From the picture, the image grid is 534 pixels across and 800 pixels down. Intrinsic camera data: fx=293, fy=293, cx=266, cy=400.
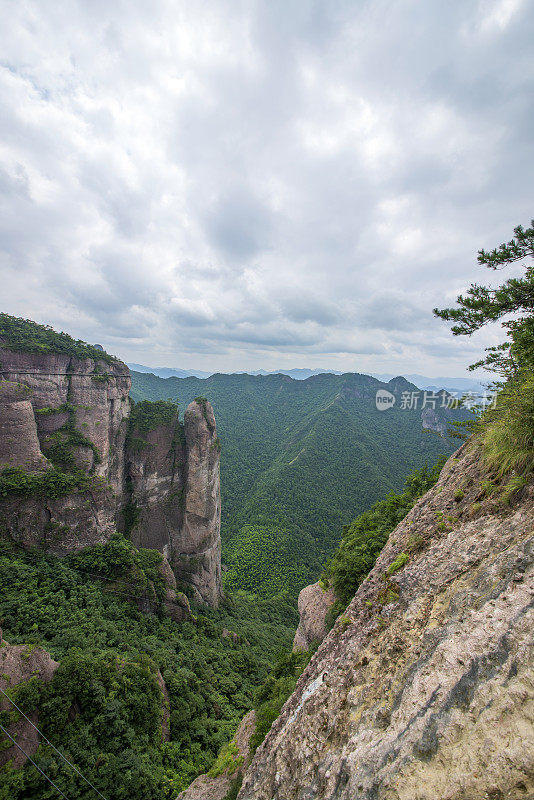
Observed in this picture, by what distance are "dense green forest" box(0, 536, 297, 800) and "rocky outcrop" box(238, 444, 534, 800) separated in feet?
27.8

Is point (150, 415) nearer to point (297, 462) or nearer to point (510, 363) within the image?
point (510, 363)

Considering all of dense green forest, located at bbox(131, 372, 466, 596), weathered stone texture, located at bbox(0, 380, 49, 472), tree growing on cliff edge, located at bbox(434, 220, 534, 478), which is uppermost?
tree growing on cliff edge, located at bbox(434, 220, 534, 478)

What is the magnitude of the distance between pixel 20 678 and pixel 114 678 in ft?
10.9

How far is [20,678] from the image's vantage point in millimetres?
10047

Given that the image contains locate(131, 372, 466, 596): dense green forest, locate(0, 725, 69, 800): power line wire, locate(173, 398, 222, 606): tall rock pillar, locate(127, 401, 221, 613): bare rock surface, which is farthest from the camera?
locate(131, 372, 466, 596): dense green forest

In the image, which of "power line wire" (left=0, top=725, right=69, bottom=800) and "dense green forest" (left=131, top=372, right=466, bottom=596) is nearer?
"power line wire" (left=0, top=725, right=69, bottom=800)

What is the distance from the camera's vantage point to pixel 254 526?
49.9 metres

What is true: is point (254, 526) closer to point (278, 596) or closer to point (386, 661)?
point (278, 596)

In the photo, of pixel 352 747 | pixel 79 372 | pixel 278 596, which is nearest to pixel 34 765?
pixel 352 747

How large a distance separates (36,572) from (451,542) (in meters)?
20.0

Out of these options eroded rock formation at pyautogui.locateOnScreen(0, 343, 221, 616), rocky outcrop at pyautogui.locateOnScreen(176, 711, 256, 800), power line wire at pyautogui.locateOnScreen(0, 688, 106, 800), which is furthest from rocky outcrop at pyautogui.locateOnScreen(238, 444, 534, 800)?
eroded rock formation at pyautogui.locateOnScreen(0, 343, 221, 616)

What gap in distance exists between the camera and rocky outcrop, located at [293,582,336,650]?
13221 millimetres

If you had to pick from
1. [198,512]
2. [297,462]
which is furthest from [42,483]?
[297,462]

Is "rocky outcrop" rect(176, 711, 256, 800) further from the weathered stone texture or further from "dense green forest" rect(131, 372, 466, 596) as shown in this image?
"dense green forest" rect(131, 372, 466, 596)
